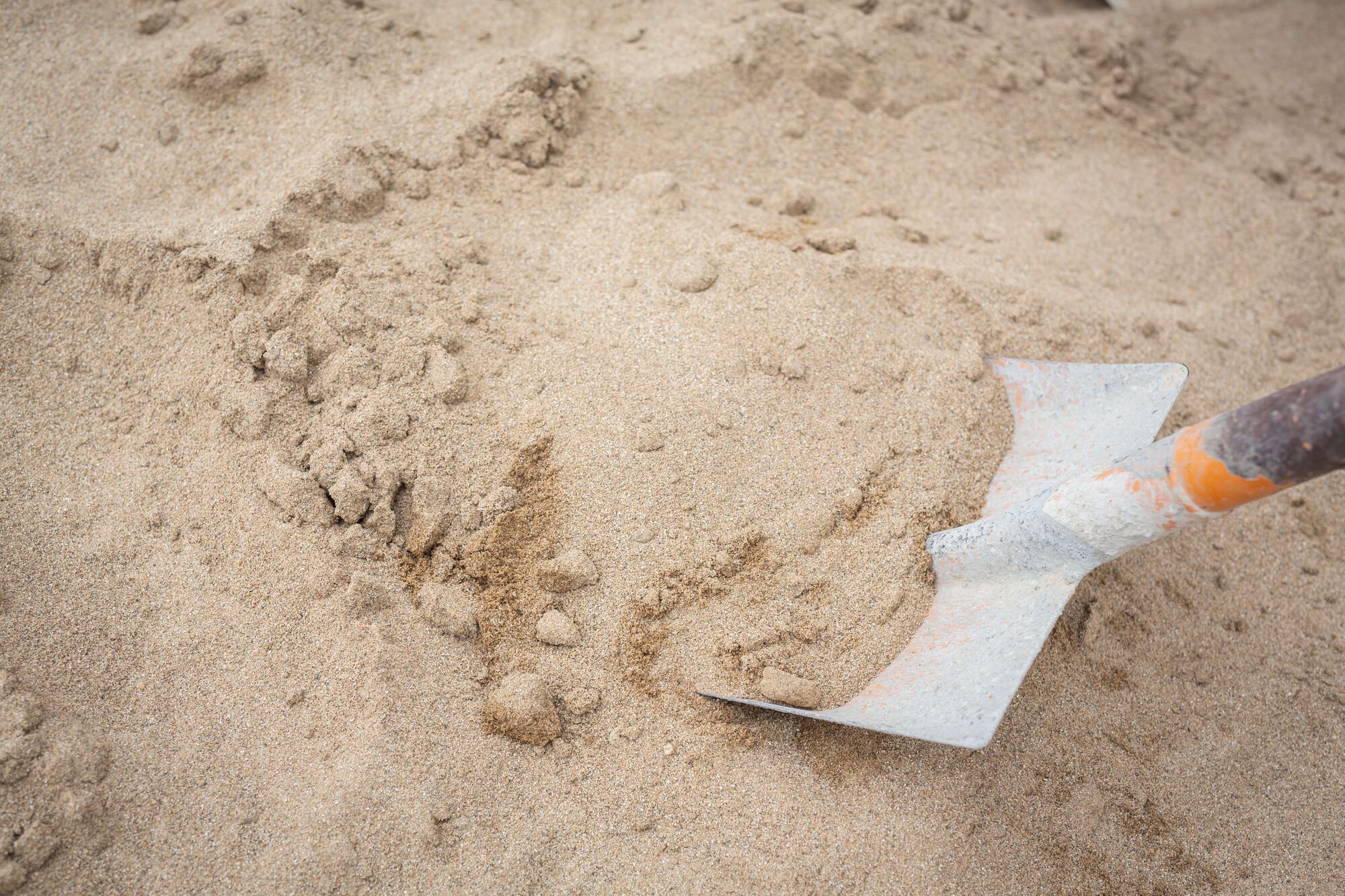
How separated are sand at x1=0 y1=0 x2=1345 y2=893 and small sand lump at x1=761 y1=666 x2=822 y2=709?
0.01m

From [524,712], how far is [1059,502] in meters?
1.11

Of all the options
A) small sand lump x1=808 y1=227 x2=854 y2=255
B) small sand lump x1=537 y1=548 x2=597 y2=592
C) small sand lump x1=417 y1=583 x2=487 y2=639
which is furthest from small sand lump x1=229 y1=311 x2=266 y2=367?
small sand lump x1=808 y1=227 x2=854 y2=255

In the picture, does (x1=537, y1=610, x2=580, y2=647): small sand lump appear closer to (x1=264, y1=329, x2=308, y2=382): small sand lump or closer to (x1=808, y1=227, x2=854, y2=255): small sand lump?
(x1=264, y1=329, x2=308, y2=382): small sand lump

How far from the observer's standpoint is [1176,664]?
191cm

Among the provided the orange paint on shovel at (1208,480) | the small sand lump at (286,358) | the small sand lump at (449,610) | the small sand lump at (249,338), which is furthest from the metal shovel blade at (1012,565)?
the small sand lump at (249,338)

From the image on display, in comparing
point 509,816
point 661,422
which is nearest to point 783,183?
point 661,422

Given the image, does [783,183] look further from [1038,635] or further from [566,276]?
[1038,635]

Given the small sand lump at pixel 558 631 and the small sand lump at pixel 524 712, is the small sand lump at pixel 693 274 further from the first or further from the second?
the small sand lump at pixel 524 712

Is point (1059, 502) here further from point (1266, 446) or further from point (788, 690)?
point (788, 690)

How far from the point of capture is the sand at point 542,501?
1.58m

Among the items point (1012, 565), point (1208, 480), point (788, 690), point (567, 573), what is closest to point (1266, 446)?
point (1208, 480)

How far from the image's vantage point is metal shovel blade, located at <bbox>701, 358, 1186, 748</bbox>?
1.54 m

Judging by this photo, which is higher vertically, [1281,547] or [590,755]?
[590,755]

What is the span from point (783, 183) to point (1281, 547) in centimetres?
170
